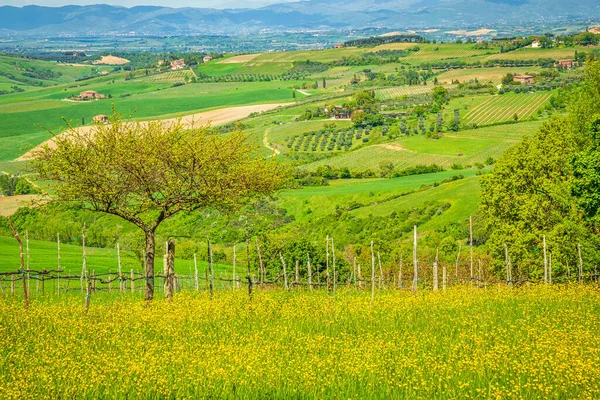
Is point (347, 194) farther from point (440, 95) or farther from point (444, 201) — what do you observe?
point (440, 95)

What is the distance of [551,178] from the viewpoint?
40.2 meters

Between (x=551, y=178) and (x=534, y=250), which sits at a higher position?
(x=551, y=178)

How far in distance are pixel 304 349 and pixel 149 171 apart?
10386 millimetres

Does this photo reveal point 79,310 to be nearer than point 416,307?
Yes

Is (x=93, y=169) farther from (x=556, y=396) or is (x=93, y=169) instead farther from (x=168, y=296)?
(x=556, y=396)

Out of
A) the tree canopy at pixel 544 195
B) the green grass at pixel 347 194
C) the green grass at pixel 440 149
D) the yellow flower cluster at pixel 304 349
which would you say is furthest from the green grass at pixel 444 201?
the yellow flower cluster at pixel 304 349

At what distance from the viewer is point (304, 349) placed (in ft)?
49.9

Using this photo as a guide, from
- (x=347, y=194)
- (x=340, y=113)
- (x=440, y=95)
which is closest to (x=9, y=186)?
(x=347, y=194)

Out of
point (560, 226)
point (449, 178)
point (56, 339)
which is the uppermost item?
point (56, 339)

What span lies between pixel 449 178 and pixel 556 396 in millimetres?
91220

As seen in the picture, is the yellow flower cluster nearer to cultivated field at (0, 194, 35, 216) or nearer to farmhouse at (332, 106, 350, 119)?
cultivated field at (0, 194, 35, 216)

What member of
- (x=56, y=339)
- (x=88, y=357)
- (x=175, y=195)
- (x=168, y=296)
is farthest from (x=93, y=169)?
(x=88, y=357)

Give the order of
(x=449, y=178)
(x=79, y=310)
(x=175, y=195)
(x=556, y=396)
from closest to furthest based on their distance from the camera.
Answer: (x=556, y=396) < (x=79, y=310) < (x=175, y=195) < (x=449, y=178)

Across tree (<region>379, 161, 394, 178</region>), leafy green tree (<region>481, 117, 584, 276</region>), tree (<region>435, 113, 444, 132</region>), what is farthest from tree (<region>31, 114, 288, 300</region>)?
tree (<region>435, 113, 444, 132</region>)
